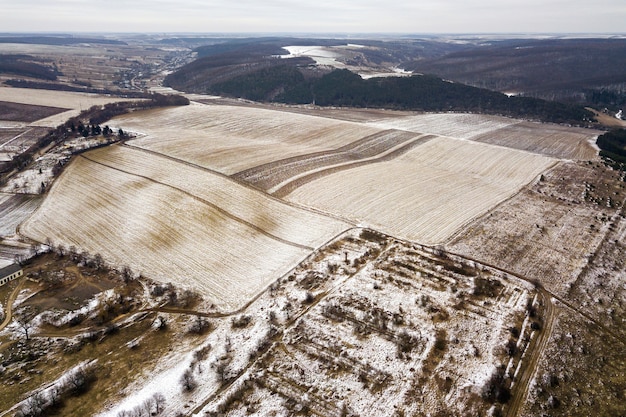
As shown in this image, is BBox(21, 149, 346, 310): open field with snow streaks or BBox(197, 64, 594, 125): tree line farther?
BBox(197, 64, 594, 125): tree line

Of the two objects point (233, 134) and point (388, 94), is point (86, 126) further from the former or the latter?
point (388, 94)

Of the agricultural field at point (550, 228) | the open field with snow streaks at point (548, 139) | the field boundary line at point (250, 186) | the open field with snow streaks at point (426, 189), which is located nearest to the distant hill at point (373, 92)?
the open field with snow streaks at point (548, 139)

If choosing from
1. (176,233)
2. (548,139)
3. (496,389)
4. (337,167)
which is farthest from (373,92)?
(496,389)

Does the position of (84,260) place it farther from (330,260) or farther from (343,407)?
(343,407)

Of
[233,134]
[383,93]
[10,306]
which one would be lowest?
[10,306]

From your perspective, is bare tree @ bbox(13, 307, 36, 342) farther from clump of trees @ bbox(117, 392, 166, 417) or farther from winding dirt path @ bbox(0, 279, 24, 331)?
clump of trees @ bbox(117, 392, 166, 417)

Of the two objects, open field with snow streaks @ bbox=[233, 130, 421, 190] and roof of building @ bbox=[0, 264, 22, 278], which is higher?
open field with snow streaks @ bbox=[233, 130, 421, 190]

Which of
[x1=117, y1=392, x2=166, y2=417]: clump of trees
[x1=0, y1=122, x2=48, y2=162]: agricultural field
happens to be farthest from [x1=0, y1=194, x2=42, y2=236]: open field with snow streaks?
[x1=117, y1=392, x2=166, y2=417]: clump of trees
